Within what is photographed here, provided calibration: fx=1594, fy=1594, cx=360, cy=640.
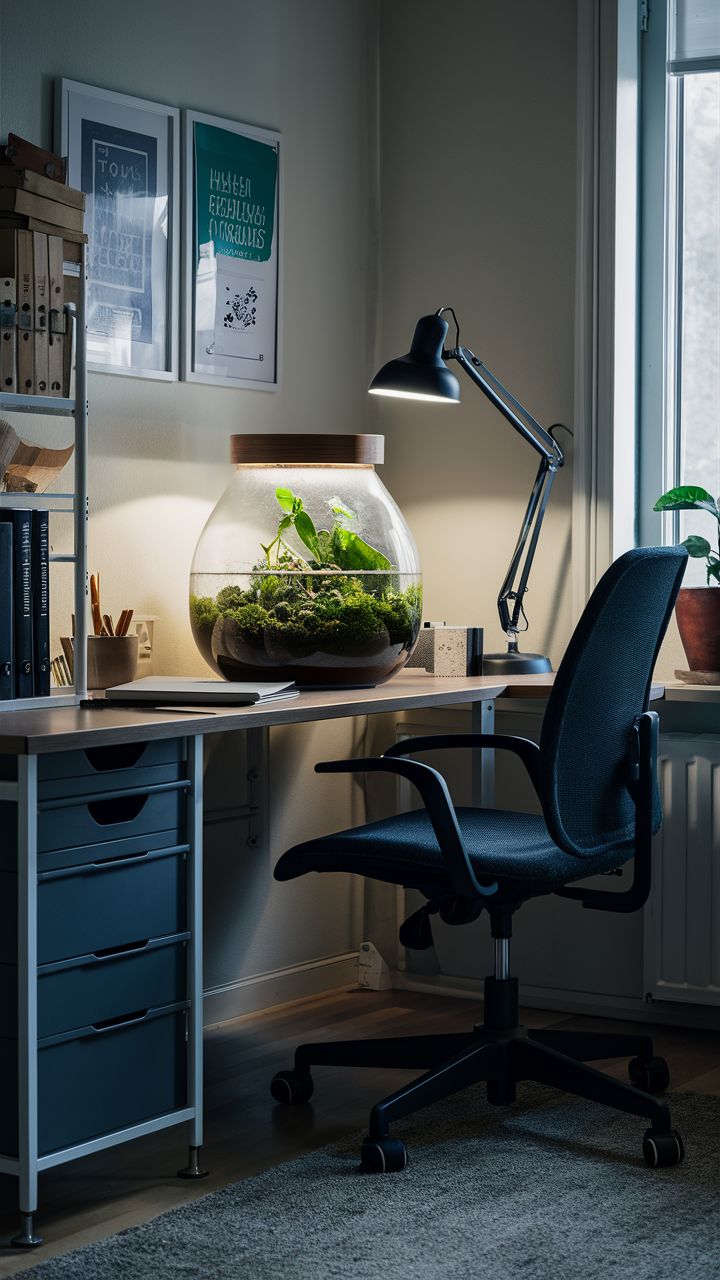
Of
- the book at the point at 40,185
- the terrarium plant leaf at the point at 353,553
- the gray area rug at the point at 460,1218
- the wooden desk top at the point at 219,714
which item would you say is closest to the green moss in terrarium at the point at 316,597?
the terrarium plant leaf at the point at 353,553

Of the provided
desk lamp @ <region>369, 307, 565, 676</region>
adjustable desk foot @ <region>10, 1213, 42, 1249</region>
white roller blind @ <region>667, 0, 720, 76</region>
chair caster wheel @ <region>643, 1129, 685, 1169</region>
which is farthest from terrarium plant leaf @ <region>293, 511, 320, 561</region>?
white roller blind @ <region>667, 0, 720, 76</region>

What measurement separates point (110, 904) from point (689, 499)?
1.61 m

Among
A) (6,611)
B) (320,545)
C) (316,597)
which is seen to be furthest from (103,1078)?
(320,545)

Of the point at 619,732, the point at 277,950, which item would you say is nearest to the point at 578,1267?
the point at 619,732

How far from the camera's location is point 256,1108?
9.18 ft

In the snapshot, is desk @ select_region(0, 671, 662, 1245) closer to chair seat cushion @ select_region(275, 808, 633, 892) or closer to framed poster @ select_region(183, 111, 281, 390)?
chair seat cushion @ select_region(275, 808, 633, 892)

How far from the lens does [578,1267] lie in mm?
2115

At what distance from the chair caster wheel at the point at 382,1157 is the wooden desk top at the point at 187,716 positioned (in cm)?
66

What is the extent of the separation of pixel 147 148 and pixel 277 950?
1720mm

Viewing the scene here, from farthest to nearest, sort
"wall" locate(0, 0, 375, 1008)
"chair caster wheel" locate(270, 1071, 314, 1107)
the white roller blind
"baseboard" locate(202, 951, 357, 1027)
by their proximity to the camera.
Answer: the white roller blind < "baseboard" locate(202, 951, 357, 1027) < "wall" locate(0, 0, 375, 1008) < "chair caster wheel" locate(270, 1071, 314, 1107)

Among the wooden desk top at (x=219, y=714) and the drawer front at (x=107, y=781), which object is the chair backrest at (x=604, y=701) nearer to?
the wooden desk top at (x=219, y=714)

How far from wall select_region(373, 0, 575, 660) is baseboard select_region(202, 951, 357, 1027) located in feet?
2.80

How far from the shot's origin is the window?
11.6 ft

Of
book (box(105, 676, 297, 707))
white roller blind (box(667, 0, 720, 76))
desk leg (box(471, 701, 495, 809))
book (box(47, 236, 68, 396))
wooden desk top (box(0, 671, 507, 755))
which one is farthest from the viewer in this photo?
white roller blind (box(667, 0, 720, 76))
